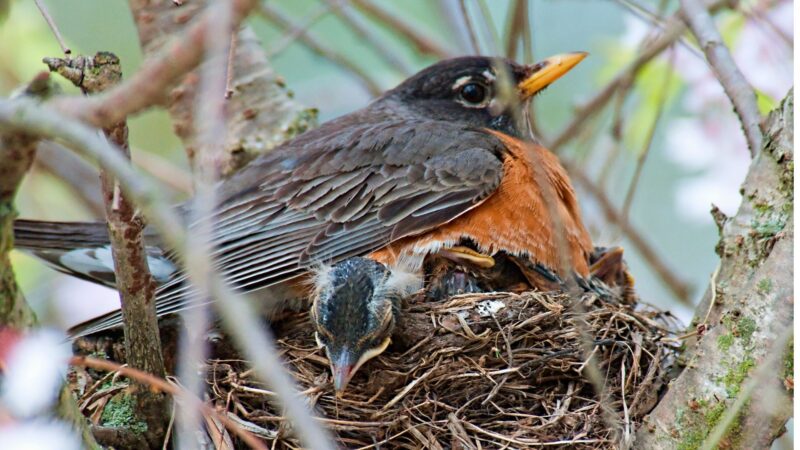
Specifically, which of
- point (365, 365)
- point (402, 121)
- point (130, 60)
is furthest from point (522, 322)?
point (130, 60)

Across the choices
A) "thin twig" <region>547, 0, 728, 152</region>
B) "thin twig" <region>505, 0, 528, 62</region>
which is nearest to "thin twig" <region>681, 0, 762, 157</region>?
"thin twig" <region>547, 0, 728, 152</region>

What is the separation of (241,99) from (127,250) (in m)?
2.69

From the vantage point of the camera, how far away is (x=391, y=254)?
3998 mm

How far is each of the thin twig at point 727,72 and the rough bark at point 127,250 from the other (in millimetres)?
2202

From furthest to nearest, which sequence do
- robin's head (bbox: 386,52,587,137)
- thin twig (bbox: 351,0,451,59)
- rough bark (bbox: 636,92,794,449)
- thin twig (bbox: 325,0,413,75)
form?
1. thin twig (bbox: 351,0,451,59)
2. thin twig (bbox: 325,0,413,75)
3. robin's head (bbox: 386,52,587,137)
4. rough bark (bbox: 636,92,794,449)

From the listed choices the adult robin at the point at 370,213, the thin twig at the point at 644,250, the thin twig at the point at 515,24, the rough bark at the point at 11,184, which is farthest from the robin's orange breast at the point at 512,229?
the rough bark at the point at 11,184

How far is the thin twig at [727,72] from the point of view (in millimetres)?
3572

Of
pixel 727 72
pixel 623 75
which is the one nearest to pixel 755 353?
pixel 727 72

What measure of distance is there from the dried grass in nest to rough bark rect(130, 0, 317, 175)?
1.67 metres

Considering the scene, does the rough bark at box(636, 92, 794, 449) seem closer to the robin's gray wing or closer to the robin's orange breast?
the robin's orange breast

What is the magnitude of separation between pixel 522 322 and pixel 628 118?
8.85 ft

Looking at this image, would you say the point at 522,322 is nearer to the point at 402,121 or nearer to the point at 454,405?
the point at 454,405

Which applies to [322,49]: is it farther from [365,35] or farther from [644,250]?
[644,250]

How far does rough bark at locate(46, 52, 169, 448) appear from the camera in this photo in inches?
96.7
